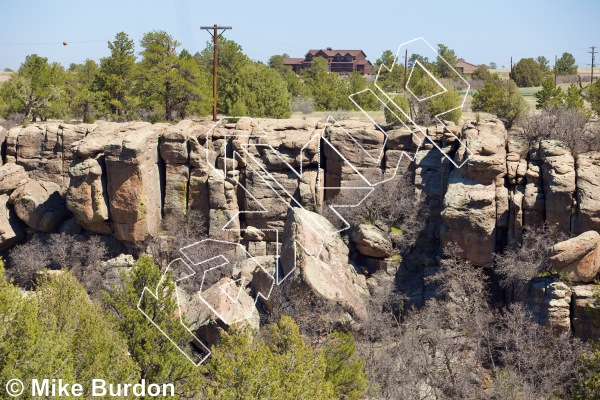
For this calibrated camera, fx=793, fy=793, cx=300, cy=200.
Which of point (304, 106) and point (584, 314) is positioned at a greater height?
point (304, 106)

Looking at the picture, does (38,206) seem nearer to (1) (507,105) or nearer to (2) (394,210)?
(2) (394,210)

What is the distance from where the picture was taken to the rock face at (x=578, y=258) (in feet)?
76.2

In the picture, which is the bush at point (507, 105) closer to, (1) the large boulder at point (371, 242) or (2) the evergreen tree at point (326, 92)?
(1) the large boulder at point (371, 242)

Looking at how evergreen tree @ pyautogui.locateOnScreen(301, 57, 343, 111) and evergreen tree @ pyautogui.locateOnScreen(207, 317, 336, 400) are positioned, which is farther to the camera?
evergreen tree @ pyautogui.locateOnScreen(301, 57, 343, 111)

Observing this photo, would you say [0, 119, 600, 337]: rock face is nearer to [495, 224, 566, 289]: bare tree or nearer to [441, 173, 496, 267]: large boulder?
[441, 173, 496, 267]: large boulder

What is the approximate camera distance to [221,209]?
3162 cm

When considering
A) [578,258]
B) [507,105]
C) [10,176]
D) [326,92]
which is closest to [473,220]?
[578,258]

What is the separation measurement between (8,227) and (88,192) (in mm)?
4258

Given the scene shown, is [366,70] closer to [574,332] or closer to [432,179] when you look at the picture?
[432,179]

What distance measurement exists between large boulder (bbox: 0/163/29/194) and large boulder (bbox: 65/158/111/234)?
3.60 m

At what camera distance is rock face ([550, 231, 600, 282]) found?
23.2m

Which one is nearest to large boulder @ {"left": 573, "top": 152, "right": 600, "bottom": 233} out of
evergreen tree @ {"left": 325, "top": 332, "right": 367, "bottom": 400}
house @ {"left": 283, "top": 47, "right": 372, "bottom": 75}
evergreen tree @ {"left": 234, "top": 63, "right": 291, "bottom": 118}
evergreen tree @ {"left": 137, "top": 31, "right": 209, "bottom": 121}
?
evergreen tree @ {"left": 325, "top": 332, "right": 367, "bottom": 400}

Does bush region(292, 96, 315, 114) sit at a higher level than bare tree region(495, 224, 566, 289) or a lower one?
higher

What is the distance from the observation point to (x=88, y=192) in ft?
102
